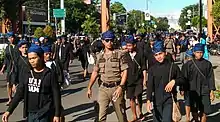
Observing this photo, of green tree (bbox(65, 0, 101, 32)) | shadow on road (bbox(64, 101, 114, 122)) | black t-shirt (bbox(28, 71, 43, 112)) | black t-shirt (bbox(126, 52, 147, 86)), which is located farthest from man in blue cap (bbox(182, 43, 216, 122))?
green tree (bbox(65, 0, 101, 32))

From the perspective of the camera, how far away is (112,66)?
317 inches

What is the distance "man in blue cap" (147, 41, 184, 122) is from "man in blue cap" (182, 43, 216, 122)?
142 centimetres

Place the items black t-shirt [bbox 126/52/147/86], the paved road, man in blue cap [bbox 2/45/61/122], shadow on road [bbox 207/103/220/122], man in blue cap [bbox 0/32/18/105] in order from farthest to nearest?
1. man in blue cap [bbox 0/32/18/105]
2. the paved road
3. shadow on road [bbox 207/103/220/122]
4. black t-shirt [bbox 126/52/147/86]
5. man in blue cap [bbox 2/45/61/122]

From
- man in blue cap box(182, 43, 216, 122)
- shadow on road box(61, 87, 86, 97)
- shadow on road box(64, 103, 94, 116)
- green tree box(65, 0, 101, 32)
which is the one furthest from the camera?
green tree box(65, 0, 101, 32)

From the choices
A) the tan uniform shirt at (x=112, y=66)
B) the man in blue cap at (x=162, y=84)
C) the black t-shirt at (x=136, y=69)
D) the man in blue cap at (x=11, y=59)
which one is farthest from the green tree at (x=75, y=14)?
the man in blue cap at (x=162, y=84)

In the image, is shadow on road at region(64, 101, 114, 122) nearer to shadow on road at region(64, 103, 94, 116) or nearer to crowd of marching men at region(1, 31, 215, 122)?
shadow on road at region(64, 103, 94, 116)

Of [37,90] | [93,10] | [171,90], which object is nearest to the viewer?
[37,90]

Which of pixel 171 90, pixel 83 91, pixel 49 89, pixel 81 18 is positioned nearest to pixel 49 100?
pixel 49 89

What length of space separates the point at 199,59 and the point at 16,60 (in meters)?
5.08

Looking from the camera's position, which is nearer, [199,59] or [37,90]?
[37,90]

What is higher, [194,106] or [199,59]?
[199,59]

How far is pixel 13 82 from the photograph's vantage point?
12.1 meters

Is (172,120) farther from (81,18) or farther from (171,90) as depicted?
(81,18)

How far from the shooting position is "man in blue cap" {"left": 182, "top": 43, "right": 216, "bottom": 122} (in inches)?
345
